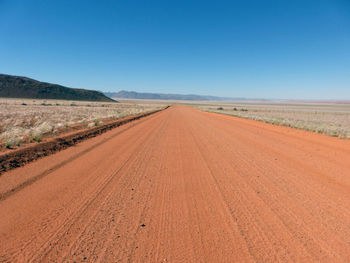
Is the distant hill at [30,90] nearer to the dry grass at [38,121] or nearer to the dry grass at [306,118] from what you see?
the dry grass at [38,121]

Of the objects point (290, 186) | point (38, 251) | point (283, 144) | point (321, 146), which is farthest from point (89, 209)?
point (321, 146)

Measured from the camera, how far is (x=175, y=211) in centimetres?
334

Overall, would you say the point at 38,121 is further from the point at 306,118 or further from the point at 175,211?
the point at 306,118

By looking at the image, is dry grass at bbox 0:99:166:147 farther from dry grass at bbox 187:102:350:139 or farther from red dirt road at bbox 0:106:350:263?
dry grass at bbox 187:102:350:139

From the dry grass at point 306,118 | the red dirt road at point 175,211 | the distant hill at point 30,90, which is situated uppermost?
the distant hill at point 30,90

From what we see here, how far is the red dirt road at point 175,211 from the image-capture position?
2.44 meters

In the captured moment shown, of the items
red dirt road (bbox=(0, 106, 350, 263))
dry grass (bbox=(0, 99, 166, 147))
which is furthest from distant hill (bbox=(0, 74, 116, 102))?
red dirt road (bbox=(0, 106, 350, 263))

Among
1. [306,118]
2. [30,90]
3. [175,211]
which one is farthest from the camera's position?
[30,90]

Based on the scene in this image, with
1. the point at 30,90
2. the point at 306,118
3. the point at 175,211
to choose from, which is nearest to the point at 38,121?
the point at 175,211

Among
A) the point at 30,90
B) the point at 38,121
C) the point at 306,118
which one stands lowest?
the point at 306,118

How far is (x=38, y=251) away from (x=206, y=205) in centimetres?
264

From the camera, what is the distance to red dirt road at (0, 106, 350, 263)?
244 centimetres

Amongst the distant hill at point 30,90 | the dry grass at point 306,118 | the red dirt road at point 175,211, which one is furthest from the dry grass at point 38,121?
the distant hill at point 30,90

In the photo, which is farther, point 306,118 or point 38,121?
point 306,118
